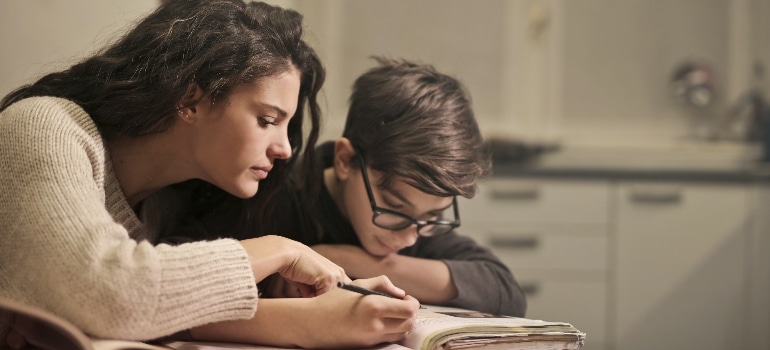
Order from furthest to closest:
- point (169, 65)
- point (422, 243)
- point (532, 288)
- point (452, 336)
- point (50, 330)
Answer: point (532, 288)
point (422, 243)
point (169, 65)
point (452, 336)
point (50, 330)

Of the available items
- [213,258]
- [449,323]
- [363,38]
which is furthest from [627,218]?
[213,258]

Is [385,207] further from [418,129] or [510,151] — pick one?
[510,151]

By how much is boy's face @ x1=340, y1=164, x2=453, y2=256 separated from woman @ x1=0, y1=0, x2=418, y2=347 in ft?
0.39

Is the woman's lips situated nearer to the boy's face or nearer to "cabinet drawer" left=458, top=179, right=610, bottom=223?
the boy's face

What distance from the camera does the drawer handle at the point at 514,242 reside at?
294 cm

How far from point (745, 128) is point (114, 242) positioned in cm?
301

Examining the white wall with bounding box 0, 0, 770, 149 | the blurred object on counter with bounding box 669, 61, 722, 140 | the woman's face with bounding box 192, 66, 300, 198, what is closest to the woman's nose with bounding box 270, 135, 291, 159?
the woman's face with bounding box 192, 66, 300, 198

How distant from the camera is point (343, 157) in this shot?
1.34 meters

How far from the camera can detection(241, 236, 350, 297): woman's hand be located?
3.21 ft

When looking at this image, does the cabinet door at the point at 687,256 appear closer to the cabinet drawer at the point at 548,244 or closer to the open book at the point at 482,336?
the cabinet drawer at the point at 548,244

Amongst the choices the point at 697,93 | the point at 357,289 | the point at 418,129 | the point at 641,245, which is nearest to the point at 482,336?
the point at 357,289

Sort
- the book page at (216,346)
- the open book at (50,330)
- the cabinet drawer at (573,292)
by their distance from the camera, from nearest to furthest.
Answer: the open book at (50,330), the book page at (216,346), the cabinet drawer at (573,292)

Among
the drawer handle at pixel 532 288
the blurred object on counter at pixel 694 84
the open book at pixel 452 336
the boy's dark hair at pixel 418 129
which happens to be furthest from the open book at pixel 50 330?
the blurred object on counter at pixel 694 84

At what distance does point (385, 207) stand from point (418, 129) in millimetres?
121
